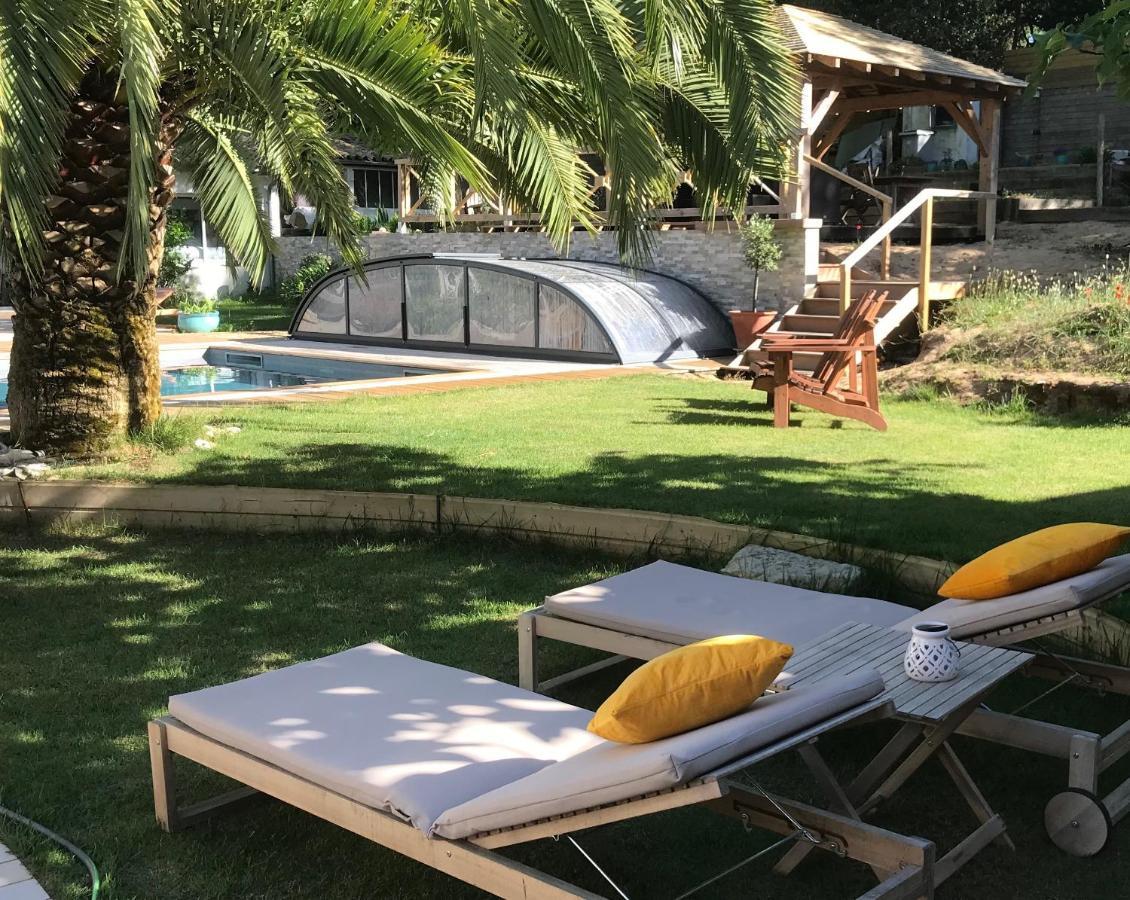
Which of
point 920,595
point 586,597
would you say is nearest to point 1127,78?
point 920,595

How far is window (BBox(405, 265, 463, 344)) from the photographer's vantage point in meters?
17.8

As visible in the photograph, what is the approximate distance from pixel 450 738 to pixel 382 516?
3794mm

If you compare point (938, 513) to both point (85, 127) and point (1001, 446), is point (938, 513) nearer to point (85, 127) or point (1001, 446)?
point (1001, 446)

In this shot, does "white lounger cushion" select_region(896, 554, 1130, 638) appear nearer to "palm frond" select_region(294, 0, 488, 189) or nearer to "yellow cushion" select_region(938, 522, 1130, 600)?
"yellow cushion" select_region(938, 522, 1130, 600)

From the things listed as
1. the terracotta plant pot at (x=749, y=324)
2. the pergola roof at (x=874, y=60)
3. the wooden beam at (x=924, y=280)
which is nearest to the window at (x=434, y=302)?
the terracotta plant pot at (x=749, y=324)

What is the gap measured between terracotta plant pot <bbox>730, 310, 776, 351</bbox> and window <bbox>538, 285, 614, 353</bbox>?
1.64m

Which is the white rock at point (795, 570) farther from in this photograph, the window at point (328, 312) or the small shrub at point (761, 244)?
the window at point (328, 312)

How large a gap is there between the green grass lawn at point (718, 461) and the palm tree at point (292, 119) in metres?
1.03

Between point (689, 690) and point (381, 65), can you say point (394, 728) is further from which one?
point (381, 65)

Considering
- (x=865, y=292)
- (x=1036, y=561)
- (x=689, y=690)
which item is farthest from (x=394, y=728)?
(x=865, y=292)

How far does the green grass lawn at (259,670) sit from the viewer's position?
3.20 metres

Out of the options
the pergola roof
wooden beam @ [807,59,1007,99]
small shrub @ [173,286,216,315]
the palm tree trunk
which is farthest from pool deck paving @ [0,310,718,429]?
wooden beam @ [807,59,1007,99]

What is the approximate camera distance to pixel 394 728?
3141 millimetres

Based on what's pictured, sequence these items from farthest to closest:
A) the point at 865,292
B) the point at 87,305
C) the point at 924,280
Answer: the point at 865,292, the point at 924,280, the point at 87,305
